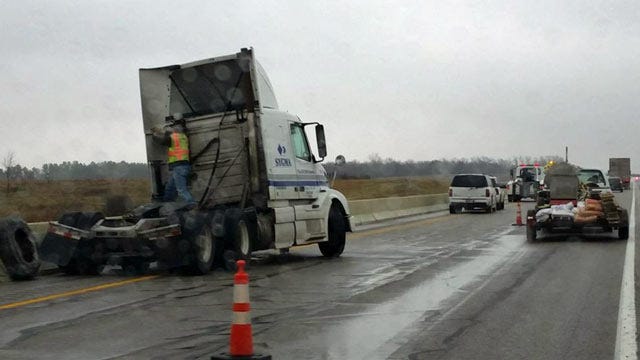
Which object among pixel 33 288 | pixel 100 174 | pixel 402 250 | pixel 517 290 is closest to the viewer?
pixel 517 290

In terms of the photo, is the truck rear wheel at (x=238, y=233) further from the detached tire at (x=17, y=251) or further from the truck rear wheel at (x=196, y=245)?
the detached tire at (x=17, y=251)

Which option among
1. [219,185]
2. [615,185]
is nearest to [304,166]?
[219,185]

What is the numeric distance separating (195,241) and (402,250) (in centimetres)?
629

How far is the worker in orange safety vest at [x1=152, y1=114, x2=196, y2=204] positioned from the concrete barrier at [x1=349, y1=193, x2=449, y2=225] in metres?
14.7

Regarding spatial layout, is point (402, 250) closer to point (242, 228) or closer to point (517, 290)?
point (242, 228)

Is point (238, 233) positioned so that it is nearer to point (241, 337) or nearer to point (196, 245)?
point (196, 245)

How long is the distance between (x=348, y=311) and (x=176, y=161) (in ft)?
21.2

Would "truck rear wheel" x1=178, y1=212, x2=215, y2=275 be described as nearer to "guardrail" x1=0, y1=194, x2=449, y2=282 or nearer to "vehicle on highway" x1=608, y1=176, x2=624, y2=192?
"guardrail" x1=0, y1=194, x2=449, y2=282

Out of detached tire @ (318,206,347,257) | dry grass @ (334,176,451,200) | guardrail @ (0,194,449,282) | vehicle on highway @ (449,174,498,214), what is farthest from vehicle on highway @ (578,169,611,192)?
dry grass @ (334,176,451,200)

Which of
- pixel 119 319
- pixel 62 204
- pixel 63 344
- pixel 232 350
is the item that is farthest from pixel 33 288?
pixel 62 204

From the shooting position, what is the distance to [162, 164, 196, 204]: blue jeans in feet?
48.3

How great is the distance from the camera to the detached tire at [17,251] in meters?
12.9

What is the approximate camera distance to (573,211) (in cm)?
1992

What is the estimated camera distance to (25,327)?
27.6 feet
